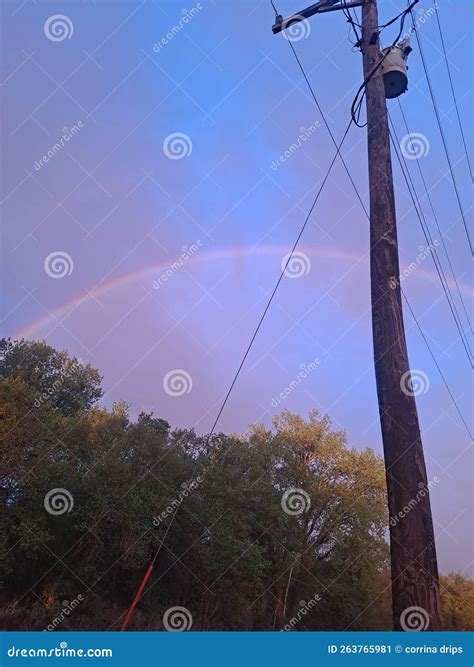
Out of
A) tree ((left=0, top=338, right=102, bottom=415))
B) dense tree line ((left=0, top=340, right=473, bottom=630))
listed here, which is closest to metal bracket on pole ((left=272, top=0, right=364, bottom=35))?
dense tree line ((left=0, top=340, right=473, bottom=630))

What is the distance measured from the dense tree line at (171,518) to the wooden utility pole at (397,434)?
9.49 meters

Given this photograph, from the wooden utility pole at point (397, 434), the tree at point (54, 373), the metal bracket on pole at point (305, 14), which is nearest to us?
the wooden utility pole at point (397, 434)

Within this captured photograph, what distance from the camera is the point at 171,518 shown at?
21.8 meters

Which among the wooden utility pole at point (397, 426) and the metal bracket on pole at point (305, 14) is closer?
the wooden utility pole at point (397, 426)

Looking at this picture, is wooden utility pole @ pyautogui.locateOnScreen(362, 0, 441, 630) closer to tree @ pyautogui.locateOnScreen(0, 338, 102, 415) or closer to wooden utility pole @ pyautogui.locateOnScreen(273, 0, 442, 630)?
wooden utility pole @ pyautogui.locateOnScreen(273, 0, 442, 630)

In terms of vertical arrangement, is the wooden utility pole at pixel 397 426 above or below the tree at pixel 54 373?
below

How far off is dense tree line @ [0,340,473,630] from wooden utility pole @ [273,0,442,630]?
9.49 meters

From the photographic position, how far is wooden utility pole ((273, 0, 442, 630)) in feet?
13.3

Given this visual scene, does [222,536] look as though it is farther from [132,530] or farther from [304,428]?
[304,428]

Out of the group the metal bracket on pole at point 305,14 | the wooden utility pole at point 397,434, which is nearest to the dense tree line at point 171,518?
the wooden utility pole at point 397,434

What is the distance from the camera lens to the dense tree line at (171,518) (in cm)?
1928

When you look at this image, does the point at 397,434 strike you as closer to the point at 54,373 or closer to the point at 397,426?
the point at 397,426

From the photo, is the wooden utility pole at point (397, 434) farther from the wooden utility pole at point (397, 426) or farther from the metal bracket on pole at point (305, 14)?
the metal bracket on pole at point (305, 14)
